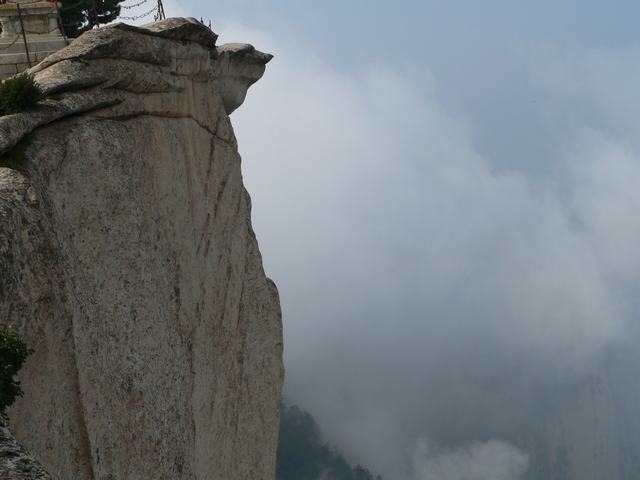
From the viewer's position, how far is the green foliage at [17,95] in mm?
18812

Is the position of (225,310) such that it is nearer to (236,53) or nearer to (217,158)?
(217,158)

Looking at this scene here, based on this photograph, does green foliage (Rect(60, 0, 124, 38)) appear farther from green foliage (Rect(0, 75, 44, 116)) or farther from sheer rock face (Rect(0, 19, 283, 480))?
green foliage (Rect(0, 75, 44, 116))

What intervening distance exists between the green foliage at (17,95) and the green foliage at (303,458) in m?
143

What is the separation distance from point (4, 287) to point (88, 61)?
7.91 meters

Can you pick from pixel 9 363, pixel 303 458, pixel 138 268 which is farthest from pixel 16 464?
pixel 303 458

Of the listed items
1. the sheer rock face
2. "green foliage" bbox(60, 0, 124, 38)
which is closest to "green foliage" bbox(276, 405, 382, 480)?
"green foliage" bbox(60, 0, 124, 38)

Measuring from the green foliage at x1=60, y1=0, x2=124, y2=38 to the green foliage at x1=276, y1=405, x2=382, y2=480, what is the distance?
121 meters

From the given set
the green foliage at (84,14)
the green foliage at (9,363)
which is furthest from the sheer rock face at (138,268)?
the green foliage at (84,14)

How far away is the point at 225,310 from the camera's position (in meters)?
28.6

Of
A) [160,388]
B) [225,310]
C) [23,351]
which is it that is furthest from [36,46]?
[23,351]

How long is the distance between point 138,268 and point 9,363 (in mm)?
8208

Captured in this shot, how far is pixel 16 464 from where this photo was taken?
9.01 m

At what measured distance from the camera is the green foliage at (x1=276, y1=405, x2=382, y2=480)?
165375 mm

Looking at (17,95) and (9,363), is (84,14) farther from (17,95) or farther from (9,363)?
(9,363)
